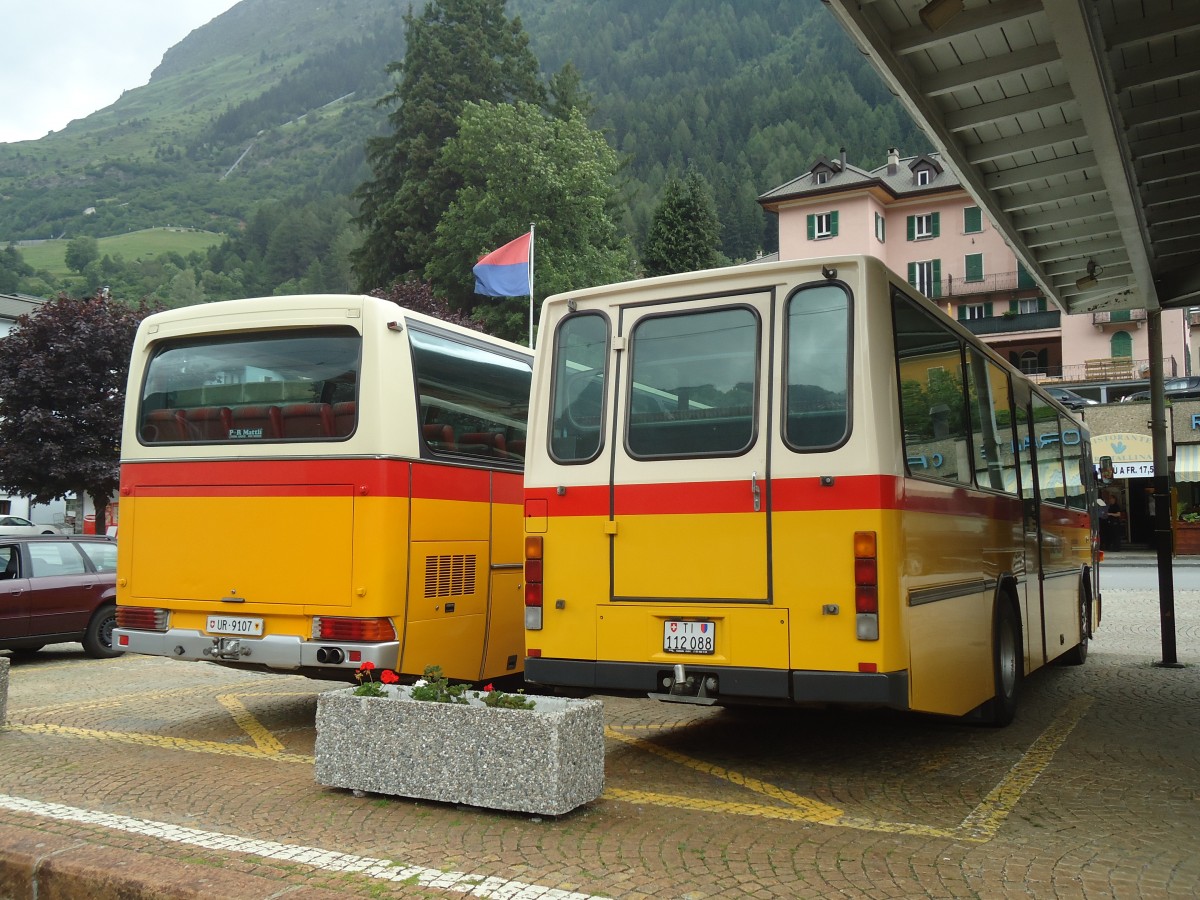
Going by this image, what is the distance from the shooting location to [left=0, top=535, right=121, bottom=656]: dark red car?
13.8 meters

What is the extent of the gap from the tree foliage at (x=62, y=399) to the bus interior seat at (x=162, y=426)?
24.3 meters

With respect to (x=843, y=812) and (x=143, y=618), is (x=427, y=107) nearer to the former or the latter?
(x=143, y=618)

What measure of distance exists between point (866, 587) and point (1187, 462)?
1625 inches

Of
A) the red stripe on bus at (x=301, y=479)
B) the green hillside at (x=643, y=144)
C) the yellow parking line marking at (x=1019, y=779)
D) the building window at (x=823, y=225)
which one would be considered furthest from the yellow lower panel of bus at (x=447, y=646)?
the building window at (x=823, y=225)

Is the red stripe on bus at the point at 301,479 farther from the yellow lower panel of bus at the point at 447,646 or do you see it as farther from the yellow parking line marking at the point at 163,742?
the yellow parking line marking at the point at 163,742

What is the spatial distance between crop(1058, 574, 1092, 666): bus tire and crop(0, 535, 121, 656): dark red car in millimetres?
11128

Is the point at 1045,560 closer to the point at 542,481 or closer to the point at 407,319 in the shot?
the point at 542,481

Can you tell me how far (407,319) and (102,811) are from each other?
4112 millimetres

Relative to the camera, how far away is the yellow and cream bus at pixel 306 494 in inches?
324

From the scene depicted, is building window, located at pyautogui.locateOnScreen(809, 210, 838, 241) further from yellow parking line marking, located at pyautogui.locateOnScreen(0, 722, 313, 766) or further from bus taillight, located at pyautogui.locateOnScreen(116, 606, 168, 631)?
yellow parking line marking, located at pyautogui.locateOnScreen(0, 722, 313, 766)

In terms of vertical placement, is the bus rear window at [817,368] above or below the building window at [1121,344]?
below

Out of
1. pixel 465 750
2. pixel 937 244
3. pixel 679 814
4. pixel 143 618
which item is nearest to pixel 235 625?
pixel 143 618

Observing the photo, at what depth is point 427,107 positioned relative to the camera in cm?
5744

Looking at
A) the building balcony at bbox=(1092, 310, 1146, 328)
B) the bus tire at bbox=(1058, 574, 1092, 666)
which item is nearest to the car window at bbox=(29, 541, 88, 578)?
the bus tire at bbox=(1058, 574, 1092, 666)
